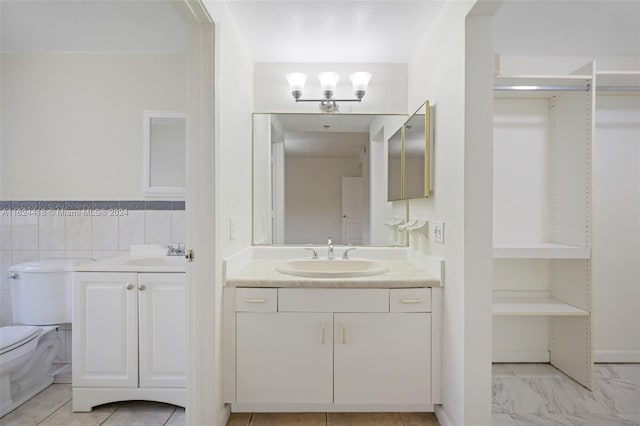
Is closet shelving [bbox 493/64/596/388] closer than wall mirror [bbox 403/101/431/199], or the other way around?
wall mirror [bbox 403/101/431/199]

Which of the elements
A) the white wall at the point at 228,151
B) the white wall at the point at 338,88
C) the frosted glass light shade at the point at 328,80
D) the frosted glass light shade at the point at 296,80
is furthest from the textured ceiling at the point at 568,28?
the white wall at the point at 228,151

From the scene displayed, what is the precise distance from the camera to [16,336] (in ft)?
6.43

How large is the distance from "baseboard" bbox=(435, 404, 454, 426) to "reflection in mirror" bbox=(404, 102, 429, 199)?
1140 millimetres

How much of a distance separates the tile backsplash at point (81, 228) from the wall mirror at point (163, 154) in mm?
110

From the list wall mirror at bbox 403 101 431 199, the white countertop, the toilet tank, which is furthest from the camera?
the toilet tank

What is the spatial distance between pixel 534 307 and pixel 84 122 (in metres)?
3.35

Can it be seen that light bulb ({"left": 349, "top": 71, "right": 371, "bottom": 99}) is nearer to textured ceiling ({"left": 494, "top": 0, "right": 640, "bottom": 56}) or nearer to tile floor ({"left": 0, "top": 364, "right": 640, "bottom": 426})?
textured ceiling ({"left": 494, "top": 0, "right": 640, "bottom": 56})

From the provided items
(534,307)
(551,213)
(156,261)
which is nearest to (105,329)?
(156,261)

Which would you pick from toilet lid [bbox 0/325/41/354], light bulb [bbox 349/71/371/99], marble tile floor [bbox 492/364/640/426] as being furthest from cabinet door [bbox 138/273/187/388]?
marble tile floor [bbox 492/364/640/426]

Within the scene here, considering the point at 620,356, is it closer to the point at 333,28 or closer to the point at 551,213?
the point at 551,213

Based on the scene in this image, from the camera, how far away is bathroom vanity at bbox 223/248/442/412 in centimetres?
182

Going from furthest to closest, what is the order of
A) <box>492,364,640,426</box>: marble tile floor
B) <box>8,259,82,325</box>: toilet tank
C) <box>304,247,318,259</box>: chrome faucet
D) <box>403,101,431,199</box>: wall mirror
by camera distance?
<box>304,247,318,259</box>: chrome faucet, <box>8,259,82,325</box>: toilet tank, <box>403,101,431,199</box>: wall mirror, <box>492,364,640,426</box>: marble tile floor

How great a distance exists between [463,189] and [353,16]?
1.17 m

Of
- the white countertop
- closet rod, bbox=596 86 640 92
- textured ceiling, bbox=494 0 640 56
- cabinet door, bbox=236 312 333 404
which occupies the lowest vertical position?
cabinet door, bbox=236 312 333 404
